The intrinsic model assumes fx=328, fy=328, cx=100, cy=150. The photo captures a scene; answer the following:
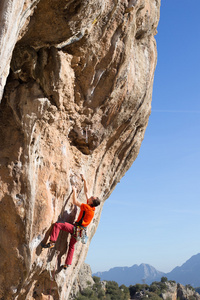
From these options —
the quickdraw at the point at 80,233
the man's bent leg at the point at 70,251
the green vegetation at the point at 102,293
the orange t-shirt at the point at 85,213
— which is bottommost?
the man's bent leg at the point at 70,251

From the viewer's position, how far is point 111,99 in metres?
8.60

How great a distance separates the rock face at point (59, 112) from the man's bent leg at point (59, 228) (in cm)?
19

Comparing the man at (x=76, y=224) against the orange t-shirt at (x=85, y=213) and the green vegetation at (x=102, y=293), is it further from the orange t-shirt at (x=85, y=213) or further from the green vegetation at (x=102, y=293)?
the green vegetation at (x=102, y=293)

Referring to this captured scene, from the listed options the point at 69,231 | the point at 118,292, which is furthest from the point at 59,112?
the point at 118,292

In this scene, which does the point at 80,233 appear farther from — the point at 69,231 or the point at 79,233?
the point at 69,231

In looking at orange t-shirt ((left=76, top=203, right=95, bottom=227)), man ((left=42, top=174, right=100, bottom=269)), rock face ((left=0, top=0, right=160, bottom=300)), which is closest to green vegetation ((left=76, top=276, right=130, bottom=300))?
man ((left=42, top=174, right=100, bottom=269))

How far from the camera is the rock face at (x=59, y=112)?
652 cm

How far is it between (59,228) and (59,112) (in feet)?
8.74

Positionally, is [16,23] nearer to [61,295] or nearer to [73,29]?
[73,29]

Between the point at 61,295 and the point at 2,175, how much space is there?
3.54 meters

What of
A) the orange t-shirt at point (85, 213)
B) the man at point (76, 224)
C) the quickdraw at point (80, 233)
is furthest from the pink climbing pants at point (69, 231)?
the orange t-shirt at point (85, 213)

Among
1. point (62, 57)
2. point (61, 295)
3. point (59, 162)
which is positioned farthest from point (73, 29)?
point (61, 295)

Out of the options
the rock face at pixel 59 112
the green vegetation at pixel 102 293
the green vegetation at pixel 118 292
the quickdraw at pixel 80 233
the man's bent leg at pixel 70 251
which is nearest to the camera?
the rock face at pixel 59 112

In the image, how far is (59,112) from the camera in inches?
305
